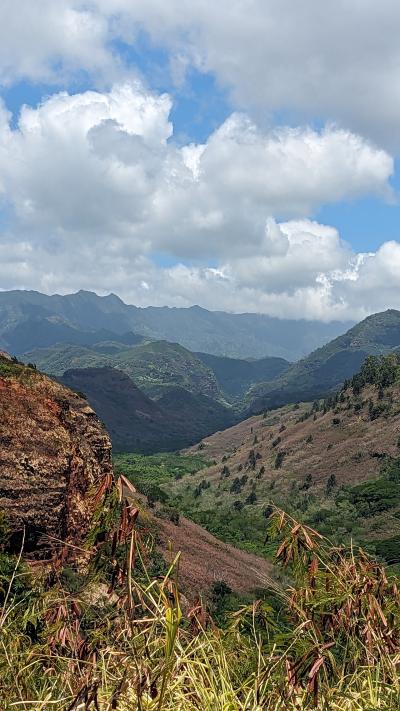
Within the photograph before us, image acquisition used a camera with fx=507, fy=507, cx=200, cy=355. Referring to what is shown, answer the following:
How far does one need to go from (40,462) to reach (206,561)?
1980 cm

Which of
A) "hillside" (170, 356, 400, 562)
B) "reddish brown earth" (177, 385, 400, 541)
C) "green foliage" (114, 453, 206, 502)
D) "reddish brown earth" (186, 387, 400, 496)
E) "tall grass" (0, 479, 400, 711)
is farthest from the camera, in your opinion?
"green foliage" (114, 453, 206, 502)

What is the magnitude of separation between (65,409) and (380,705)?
27158mm

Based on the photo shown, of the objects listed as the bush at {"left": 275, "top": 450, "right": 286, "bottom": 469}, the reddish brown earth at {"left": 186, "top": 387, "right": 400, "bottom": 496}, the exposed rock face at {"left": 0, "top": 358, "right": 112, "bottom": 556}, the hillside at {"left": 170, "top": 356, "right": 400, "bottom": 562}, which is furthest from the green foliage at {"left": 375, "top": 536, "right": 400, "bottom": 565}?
the bush at {"left": 275, "top": 450, "right": 286, "bottom": 469}

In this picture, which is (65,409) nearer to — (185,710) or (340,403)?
(185,710)

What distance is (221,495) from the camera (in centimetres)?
8081

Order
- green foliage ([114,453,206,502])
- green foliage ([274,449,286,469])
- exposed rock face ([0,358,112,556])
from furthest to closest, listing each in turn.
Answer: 1. green foliage ([114,453,206,502])
2. green foliage ([274,449,286,469])
3. exposed rock face ([0,358,112,556])

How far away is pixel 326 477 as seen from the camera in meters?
73.0

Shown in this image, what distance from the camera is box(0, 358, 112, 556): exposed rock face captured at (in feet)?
77.5

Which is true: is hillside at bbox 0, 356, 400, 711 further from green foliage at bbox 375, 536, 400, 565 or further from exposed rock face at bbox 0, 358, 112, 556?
green foliage at bbox 375, 536, 400, 565

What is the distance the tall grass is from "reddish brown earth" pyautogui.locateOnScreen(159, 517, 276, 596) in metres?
27.1

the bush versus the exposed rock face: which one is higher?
the exposed rock face

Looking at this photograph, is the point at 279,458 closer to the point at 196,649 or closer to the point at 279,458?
the point at 279,458

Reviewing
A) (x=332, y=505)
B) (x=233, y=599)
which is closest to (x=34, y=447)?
(x=233, y=599)

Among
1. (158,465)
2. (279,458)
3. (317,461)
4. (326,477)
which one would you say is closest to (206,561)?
(326,477)
